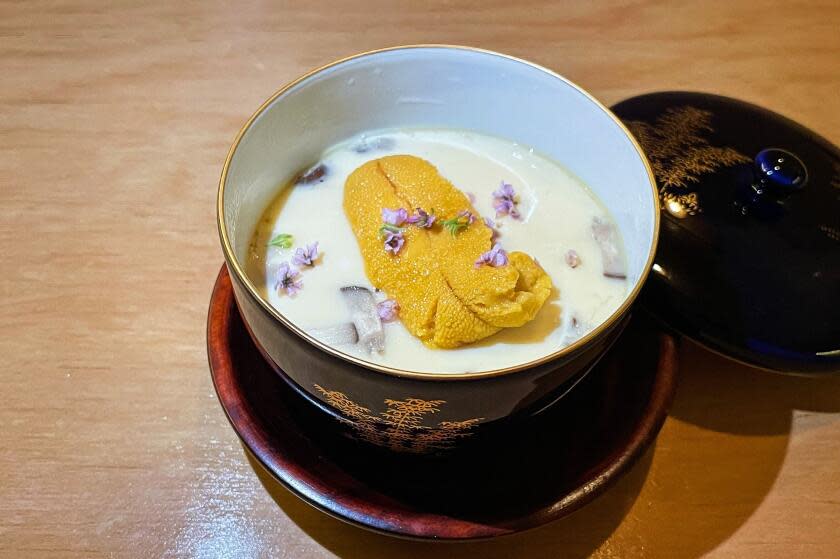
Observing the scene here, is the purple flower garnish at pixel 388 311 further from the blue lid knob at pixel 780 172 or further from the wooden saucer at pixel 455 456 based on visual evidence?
the blue lid knob at pixel 780 172

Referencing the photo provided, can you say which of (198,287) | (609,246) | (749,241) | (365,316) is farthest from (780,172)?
(198,287)

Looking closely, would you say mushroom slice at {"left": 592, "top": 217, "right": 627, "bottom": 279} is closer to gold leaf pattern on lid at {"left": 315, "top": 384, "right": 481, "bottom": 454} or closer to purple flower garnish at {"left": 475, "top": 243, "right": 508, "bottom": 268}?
purple flower garnish at {"left": 475, "top": 243, "right": 508, "bottom": 268}

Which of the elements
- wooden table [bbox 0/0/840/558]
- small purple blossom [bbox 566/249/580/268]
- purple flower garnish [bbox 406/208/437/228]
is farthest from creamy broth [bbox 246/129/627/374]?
wooden table [bbox 0/0/840/558]

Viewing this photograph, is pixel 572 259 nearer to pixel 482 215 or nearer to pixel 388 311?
pixel 482 215

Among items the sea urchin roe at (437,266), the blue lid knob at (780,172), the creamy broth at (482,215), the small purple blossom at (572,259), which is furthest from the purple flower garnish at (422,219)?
the blue lid knob at (780,172)

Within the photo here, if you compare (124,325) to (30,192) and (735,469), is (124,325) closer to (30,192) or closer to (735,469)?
(30,192)
